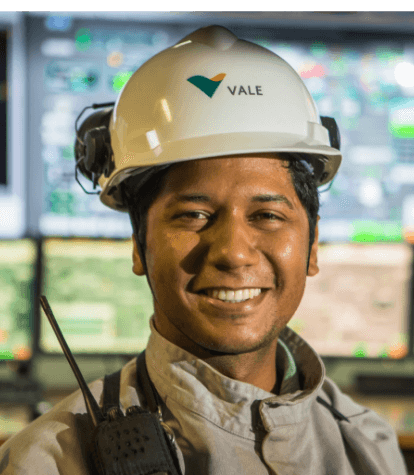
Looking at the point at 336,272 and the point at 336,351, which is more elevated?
the point at 336,272

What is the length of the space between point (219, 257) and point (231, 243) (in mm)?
29

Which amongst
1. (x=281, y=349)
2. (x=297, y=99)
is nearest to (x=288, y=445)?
(x=281, y=349)

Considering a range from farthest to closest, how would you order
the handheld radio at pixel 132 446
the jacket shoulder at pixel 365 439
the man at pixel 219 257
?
the jacket shoulder at pixel 365 439
the man at pixel 219 257
the handheld radio at pixel 132 446

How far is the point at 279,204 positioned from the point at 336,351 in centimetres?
156

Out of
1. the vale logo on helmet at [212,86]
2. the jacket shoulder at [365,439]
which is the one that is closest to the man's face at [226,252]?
the vale logo on helmet at [212,86]

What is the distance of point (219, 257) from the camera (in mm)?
805

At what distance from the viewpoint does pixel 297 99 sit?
0.94 meters

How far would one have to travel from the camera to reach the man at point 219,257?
0.82m

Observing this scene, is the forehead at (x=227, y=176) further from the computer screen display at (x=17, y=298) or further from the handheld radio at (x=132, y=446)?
the computer screen display at (x=17, y=298)

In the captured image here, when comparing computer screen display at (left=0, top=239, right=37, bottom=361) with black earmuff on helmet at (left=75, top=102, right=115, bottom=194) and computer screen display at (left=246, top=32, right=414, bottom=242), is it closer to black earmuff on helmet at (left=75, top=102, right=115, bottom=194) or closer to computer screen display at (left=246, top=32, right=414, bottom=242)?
black earmuff on helmet at (left=75, top=102, right=115, bottom=194)

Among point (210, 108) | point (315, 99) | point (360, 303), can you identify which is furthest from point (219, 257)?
point (315, 99)

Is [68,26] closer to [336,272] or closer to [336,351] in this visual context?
[336,272]

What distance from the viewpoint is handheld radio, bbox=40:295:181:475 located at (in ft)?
2.34

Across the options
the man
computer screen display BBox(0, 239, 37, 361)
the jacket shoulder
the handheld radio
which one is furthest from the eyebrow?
computer screen display BBox(0, 239, 37, 361)
